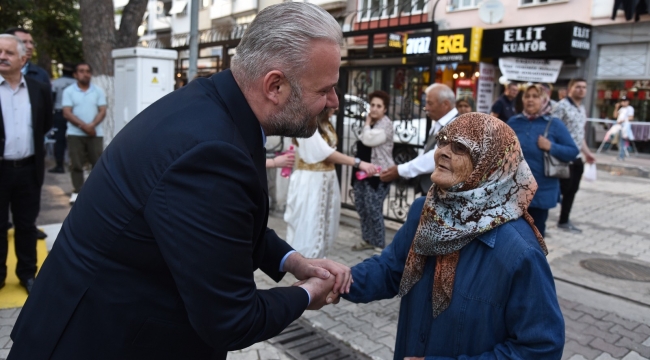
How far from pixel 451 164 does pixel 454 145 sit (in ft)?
0.23

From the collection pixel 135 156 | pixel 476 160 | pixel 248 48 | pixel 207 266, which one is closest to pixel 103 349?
pixel 207 266

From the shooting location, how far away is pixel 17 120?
4.20 meters

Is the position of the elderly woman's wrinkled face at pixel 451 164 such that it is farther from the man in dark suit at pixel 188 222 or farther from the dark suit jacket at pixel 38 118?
the dark suit jacket at pixel 38 118

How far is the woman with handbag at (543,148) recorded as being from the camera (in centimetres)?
516

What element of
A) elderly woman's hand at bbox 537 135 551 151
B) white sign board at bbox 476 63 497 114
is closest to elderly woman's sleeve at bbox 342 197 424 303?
elderly woman's hand at bbox 537 135 551 151

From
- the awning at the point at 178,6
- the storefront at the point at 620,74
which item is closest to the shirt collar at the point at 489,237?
the storefront at the point at 620,74

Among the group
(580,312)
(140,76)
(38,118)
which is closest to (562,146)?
(580,312)

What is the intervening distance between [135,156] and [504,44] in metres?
16.2

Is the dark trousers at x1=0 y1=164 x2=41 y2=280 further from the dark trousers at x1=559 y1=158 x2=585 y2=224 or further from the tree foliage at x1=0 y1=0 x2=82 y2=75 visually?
the tree foliage at x1=0 y1=0 x2=82 y2=75

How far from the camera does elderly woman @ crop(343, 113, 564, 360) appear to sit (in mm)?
1673

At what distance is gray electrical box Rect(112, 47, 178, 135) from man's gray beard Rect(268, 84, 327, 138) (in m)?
4.87

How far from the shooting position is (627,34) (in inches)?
620

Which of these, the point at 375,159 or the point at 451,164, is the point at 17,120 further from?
the point at 451,164

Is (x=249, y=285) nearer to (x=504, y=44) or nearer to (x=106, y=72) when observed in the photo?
(x=106, y=72)
